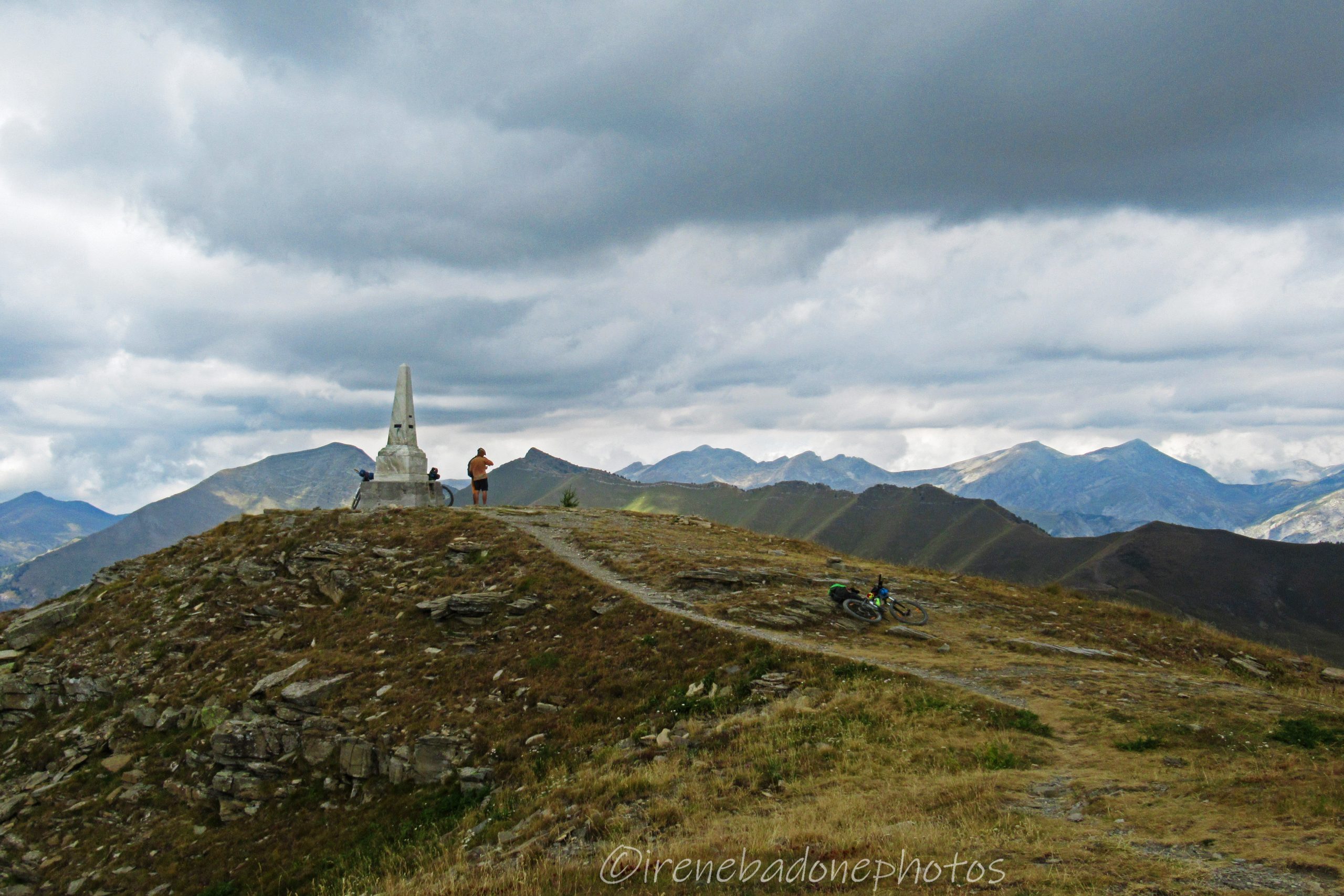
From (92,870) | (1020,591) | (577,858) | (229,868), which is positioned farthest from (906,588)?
(92,870)

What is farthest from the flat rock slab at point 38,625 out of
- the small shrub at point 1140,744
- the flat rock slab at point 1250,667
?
the flat rock slab at point 1250,667

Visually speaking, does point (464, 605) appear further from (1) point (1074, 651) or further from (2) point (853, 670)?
(1) point (1074, 651)

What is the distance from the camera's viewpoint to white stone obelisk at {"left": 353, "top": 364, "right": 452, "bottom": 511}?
40156 millimetres

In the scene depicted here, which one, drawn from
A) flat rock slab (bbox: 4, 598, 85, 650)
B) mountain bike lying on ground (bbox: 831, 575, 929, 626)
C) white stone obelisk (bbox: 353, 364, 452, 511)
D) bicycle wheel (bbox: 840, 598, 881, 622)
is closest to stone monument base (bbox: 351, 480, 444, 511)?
white stone obelisk (bbox: 353, 364, 452, 511)

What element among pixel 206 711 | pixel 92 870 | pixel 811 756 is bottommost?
pixel 92 870

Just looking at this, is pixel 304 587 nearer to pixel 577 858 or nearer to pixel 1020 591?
pixel 577 858

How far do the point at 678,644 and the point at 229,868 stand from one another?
1203 cm

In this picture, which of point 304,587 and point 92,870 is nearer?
point 92,870

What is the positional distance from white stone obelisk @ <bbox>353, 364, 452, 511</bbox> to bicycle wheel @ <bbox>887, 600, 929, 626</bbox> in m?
28.6

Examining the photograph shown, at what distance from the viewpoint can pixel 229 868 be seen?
52.2 ft

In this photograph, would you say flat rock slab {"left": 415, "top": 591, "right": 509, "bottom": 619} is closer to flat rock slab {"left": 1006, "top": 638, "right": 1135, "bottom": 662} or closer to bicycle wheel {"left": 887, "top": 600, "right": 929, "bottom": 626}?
bicycle wheel {"left": 887, "top": 600, "right": 929, "bottom": 626}

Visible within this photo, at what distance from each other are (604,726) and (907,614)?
1143cm

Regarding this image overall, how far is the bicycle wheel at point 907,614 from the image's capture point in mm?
21766

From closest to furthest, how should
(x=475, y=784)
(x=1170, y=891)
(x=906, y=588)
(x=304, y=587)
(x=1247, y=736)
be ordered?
(x=1170, y=891), (x=1247, y=736), (x=475, y=784), (x=906, y=588), (x=304, y=587)
